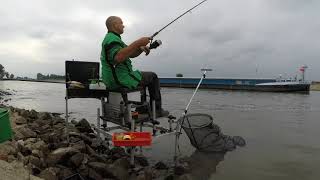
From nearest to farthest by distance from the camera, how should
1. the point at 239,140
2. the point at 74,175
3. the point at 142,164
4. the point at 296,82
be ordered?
the point at 74,175, the point at 142,164, the point at 239,140, the point at 296,82

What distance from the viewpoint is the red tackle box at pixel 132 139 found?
244 inches

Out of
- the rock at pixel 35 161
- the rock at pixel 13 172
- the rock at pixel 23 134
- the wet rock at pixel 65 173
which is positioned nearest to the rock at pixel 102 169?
the wet rock at pixel 65 173

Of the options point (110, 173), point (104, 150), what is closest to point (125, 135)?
point (110, 173)

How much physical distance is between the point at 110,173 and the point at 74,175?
1.82 feet

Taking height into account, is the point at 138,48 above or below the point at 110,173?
above

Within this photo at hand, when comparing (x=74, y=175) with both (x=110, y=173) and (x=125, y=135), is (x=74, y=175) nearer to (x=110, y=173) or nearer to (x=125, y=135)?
(x=110, y=173)

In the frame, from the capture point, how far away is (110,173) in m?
6.06

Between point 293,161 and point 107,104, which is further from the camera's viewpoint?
point 293,161

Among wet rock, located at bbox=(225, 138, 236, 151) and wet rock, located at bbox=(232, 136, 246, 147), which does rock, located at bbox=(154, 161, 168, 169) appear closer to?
wet rock, located at bbox=(225, 138, 236, 151)

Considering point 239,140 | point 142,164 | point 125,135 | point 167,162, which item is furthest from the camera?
point 239,140

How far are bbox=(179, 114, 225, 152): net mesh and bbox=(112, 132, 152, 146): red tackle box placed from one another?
2072 mm

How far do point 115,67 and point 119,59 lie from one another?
42 centimetres

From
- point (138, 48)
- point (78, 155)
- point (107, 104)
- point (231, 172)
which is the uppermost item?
Answer: point (138, 48)

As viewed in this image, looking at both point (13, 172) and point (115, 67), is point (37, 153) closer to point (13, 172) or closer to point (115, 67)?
point (13, 172)
